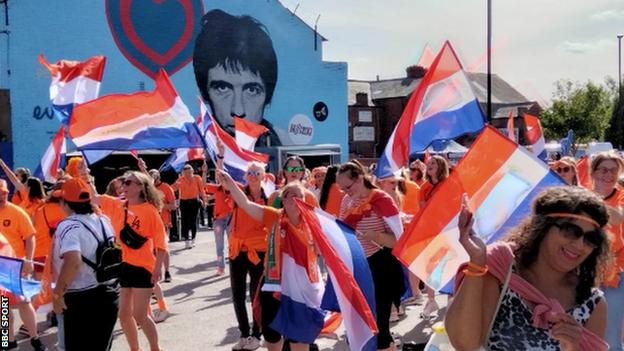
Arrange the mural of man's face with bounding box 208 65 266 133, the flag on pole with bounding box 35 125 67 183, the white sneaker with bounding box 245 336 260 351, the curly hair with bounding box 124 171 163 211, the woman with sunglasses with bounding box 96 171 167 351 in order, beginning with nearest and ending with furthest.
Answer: the woman with sunglasses with bounding box 96 171 167 351
the curly hair with bounding box 124 171 163 211
the white sneaker with bounding box 245 336 260 351
the flag on pole with bounding box 35 125 67 183
the mural of man's face with bounding box 208 65 266 133

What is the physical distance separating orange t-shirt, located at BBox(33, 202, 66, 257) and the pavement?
992 mm

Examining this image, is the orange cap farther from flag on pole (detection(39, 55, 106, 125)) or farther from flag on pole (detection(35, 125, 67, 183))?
flag on pole (detection(35, 125, 67, 183))

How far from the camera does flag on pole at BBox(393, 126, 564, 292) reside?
382 cm

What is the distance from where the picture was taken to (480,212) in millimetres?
3859

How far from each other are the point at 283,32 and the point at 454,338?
91.3 feet

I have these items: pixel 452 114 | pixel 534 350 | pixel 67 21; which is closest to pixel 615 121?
pixel 67 21

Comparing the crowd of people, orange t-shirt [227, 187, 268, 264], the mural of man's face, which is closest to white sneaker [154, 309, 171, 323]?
the crowd of people

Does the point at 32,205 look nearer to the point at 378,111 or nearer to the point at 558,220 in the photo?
the point at 558,220

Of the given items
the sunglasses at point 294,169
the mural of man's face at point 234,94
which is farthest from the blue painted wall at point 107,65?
the sunglasses at point 294,169

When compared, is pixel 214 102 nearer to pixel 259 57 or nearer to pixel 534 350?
pixel 259 57

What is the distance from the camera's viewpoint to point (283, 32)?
2906cm

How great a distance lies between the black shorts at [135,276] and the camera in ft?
18.9

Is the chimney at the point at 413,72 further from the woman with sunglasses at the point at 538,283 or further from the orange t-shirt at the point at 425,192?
the woman with sunglasses at the point at 538,283

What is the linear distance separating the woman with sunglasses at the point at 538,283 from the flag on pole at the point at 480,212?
4.41ft
